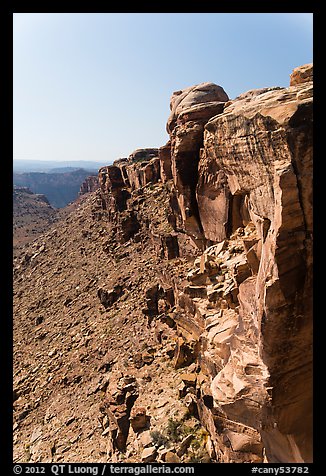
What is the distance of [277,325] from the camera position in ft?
29.2

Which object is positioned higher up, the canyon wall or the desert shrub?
the canyon wall

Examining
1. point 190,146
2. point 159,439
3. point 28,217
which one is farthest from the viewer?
point 28,217

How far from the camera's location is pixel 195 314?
1900 cm

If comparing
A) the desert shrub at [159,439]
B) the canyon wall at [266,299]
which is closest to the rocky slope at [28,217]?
the desert shrub at [159,439]

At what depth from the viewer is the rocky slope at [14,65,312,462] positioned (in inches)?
347

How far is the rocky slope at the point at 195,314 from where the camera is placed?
882 centimetres

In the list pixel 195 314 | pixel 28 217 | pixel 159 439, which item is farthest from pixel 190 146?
pixel 28 217

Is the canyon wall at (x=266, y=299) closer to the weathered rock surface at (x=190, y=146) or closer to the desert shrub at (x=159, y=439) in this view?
the desert shrub at (x=159, y=439)

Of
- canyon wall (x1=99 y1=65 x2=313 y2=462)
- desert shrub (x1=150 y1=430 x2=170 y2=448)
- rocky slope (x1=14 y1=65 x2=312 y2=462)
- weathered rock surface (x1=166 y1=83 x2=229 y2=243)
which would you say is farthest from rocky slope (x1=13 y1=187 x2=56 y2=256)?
canyon wall (x1=99 y1=65 x2=313 y2=462)

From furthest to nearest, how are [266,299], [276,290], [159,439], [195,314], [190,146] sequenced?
[190,146], [195,314], [159,439], [266,299], [276,290]

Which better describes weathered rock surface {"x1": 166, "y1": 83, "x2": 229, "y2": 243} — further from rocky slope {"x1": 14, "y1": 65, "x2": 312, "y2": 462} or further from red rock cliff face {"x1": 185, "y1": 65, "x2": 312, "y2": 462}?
red rock cliff face {"x1": 185, "y1": 65, "x2": 312, "y2": 462}

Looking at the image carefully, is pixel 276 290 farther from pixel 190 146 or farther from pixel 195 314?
pixel 190 146
